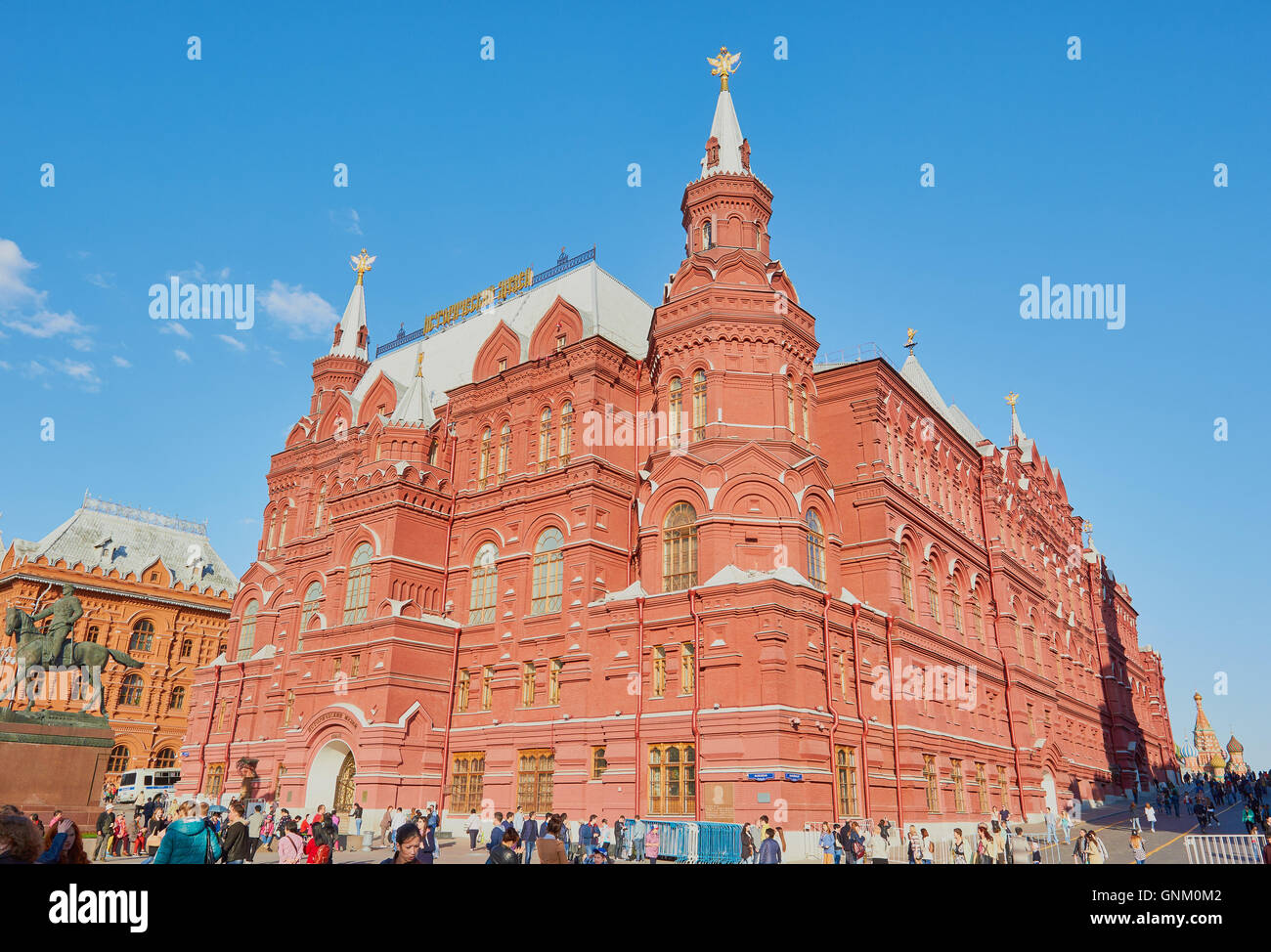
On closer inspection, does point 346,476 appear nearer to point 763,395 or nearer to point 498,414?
point 498,414

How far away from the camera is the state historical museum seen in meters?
27.3

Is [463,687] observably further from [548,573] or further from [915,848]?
[915,848]

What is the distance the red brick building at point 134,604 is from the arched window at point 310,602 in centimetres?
2067

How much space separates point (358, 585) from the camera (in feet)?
118

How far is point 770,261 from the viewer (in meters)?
32.6

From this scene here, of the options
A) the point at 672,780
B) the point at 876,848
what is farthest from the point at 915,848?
the point at 672,780

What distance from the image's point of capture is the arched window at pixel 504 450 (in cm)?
3694

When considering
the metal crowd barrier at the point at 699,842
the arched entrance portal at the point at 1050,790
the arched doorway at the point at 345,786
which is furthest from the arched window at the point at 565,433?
the arched entrance portal at the point at 1050,790

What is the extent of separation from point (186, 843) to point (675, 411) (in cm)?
2522

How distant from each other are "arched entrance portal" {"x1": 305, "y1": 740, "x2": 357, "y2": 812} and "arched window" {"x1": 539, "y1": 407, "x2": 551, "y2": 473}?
13.6 m

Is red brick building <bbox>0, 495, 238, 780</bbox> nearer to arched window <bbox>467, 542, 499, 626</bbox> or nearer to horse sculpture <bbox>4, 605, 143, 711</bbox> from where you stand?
horse sculpture <bbox>4, 605, 143, 711</bbox>

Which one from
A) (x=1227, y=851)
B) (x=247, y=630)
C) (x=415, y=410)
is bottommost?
(x=1227, y=851)

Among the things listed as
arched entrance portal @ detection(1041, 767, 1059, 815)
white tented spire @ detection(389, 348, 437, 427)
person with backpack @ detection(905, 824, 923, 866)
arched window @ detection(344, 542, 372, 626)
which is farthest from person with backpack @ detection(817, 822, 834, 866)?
arched entrance portal @ detection(1041, 767, 1059, 815)
